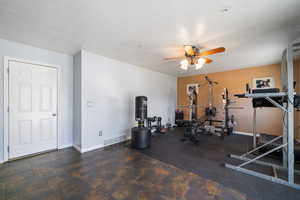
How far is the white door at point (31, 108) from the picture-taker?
265 centimetres

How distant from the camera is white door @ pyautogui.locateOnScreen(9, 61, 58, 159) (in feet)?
8.68

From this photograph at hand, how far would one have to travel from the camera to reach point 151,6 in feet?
5.41

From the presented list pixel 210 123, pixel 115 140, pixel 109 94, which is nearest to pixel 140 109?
pixel 109 94

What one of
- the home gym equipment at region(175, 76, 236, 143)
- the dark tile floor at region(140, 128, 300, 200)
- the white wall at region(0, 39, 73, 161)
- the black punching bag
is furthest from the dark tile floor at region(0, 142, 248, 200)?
the home gym equipment at region(175, 76, 236, 143)

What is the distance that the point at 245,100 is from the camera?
4680 mm

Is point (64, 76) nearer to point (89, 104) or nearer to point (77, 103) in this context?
point (77, 103)

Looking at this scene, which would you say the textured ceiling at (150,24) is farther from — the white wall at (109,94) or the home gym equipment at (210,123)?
the home gym equipment at (210,123)

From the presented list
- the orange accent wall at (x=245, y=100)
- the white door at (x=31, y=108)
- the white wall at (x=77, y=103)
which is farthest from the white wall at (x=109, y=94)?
the orange accent wall at (x=245, y=100)

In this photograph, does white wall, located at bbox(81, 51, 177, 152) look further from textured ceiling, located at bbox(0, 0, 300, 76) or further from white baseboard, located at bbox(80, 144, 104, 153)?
textured ceiling, located at bbox(0, 0, 300, 76)

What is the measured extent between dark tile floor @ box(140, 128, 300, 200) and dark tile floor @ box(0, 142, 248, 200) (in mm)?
187

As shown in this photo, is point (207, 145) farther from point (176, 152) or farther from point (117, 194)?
point (117, 194)

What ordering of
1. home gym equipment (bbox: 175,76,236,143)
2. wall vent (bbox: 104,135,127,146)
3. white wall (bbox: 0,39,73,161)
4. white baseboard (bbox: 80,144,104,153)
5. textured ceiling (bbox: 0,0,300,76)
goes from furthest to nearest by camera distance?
home gym equipment (bbox: 175,76,236,143) < wall vent (bbox: 104,135,127,146) < white baseboard (bbox: 80,144,104,153) < white wall (bbox: 0,39,73,161) < textured ceiling (bbox: 0,0,300,76)

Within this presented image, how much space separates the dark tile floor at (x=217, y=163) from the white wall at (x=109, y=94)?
1.29m

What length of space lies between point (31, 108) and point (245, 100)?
655 cm
